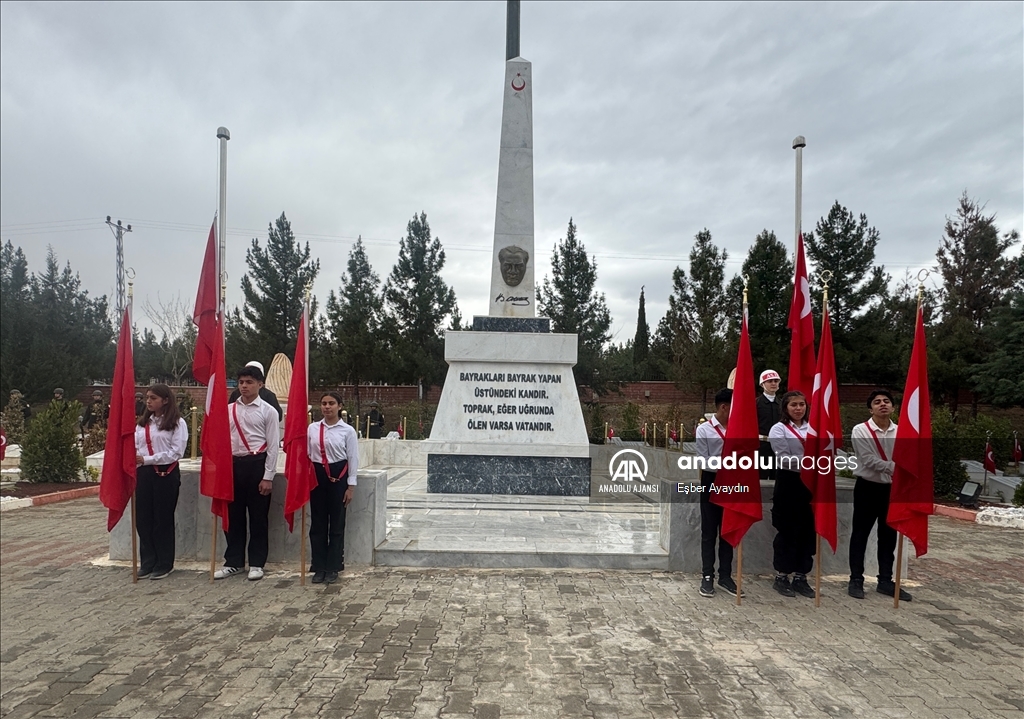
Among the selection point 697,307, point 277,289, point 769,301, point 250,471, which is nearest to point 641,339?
point 697,307

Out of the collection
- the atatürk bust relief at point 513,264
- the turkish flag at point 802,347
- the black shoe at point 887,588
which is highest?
the atatürk bust relief at point 513,264

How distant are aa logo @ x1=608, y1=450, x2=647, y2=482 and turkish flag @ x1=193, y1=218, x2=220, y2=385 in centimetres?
790

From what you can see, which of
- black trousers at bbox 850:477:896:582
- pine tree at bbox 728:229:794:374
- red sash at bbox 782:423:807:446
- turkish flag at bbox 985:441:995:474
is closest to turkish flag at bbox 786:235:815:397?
red sash at bbox 782:423:807:446

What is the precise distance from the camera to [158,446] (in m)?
4.91

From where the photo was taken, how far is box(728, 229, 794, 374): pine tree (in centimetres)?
2200

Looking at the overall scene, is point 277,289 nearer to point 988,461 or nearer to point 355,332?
point 355,332

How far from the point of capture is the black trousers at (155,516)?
4867 millimetres

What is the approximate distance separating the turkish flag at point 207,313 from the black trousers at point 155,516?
87 cm

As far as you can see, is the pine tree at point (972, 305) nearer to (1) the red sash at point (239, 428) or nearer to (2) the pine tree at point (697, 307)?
(2) the pine tree at point (697, 307)

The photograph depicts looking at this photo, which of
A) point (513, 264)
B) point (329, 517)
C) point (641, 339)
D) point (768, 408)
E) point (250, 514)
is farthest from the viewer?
point (641, 339)

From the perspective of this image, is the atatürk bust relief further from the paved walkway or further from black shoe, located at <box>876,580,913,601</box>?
black shoe, located at <box>876,580,913,601</box>

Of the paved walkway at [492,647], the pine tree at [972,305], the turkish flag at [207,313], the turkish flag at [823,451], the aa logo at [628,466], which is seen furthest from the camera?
the pine tree at [972,305]

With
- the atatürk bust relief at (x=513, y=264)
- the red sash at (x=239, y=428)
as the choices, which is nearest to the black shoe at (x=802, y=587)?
the red sash at (x=239, y=428)

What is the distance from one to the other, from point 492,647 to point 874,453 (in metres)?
3.21
